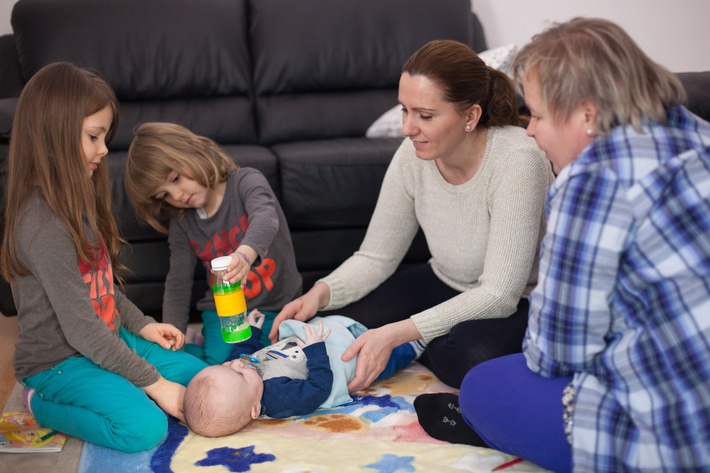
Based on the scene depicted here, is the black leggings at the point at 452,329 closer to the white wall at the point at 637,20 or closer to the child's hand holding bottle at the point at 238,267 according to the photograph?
the child's hand holding bottle at the point at 238,267

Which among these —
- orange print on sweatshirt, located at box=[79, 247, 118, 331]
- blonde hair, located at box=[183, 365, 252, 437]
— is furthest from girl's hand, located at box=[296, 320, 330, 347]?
orange print on sweatshirt, located at box=[79, 247, 118, 331]

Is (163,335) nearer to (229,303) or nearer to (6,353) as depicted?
(229,303)

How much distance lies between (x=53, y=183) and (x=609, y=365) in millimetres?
1285

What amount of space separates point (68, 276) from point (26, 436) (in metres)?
0.44

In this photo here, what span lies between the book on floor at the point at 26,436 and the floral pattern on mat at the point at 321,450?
0.10m

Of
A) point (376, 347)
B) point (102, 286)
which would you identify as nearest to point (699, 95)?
point (376, 347)

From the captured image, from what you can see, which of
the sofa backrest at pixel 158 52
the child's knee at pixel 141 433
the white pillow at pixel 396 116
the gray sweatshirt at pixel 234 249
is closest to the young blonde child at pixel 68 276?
the child's knee at pixel 141 433

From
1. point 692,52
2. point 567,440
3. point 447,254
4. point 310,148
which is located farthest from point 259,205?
point 692,52

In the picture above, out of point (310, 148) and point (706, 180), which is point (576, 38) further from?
point (310, 148)

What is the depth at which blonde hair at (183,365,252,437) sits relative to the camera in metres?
1.88

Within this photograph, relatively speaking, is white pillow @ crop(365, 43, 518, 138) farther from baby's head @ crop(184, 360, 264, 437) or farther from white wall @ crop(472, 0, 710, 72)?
baby's head @ crop(184, 360, 264, 437)

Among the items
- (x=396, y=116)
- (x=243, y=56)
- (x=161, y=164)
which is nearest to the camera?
(x=161, y=164)

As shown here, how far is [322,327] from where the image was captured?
7.07 feet

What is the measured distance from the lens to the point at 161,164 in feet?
7.38
